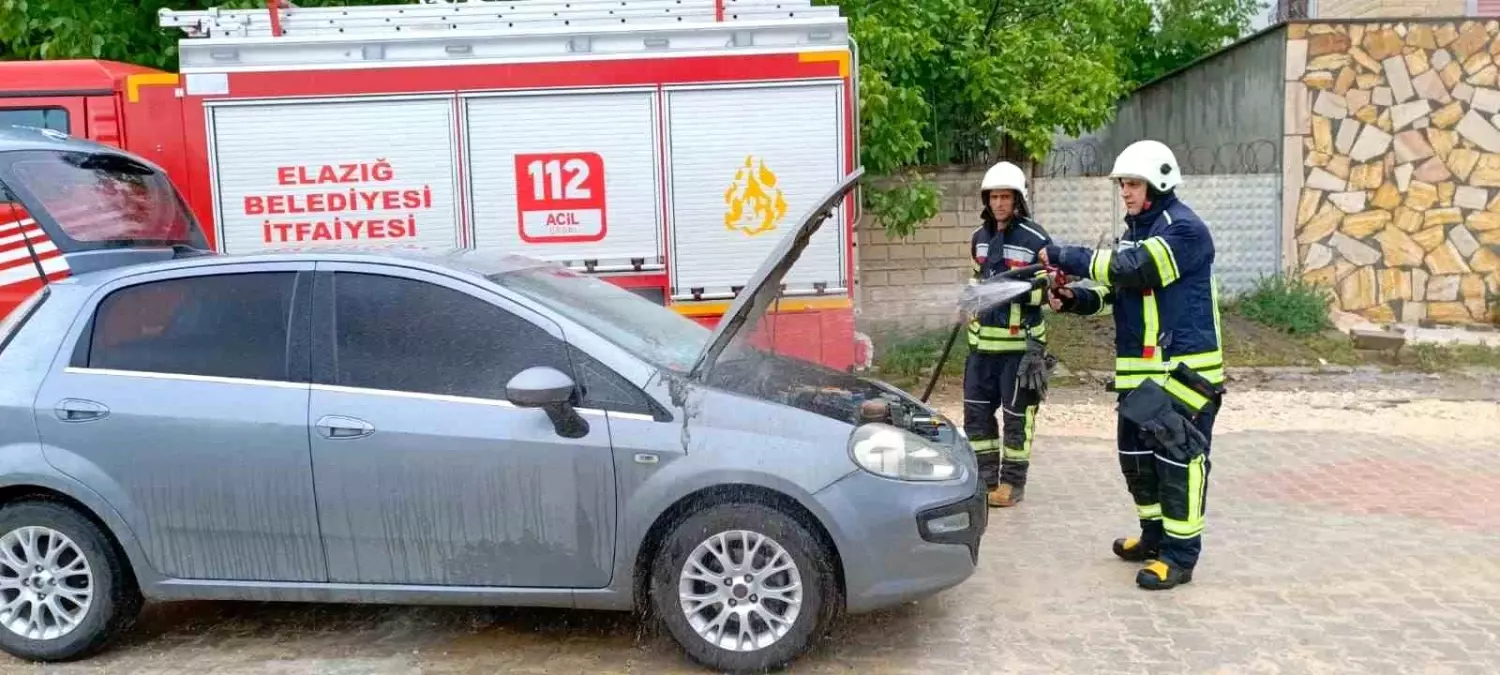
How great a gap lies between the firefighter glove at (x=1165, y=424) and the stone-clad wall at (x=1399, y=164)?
7.94m

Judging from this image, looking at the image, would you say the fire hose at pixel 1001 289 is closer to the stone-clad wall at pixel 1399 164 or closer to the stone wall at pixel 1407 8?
the stone-clad wall at pixel 1399 164

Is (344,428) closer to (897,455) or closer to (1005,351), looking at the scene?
(897,455)

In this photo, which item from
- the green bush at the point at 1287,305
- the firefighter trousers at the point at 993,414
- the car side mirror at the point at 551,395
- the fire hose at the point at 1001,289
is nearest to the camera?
the car side mirror at the point at 551,395

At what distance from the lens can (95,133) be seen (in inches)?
282

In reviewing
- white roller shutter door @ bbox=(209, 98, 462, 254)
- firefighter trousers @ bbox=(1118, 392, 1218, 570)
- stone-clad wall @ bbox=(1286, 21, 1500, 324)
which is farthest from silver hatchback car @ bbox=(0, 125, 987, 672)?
stone-clad wall @ bbox=(1286, 21, 1500, 324)

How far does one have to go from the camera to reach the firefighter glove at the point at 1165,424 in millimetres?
4820

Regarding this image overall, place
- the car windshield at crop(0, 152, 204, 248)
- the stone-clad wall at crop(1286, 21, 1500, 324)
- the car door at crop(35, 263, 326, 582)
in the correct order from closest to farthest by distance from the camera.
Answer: the car door at crop(35, 263, 326, 582)
the car windshield at crop(0, 152, 204, 248)
the stone-clad wall at crop(1286, 21, 1500, 324)

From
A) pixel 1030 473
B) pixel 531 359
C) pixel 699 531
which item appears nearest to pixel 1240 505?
pixel 1030 473

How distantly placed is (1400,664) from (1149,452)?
1.26 m

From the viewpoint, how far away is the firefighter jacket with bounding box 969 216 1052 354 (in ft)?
20.1

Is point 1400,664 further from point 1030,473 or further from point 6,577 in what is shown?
point 6,577

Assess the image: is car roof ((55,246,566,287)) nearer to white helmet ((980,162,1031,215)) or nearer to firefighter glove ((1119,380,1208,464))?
firefighter glove ((1119,380,1208,464))

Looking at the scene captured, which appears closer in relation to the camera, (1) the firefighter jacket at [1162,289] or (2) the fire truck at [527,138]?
(1) the firefighter jacket at [1162,289]

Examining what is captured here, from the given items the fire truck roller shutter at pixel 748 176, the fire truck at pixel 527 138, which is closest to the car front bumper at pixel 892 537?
the fire truck at pixel 527 138
